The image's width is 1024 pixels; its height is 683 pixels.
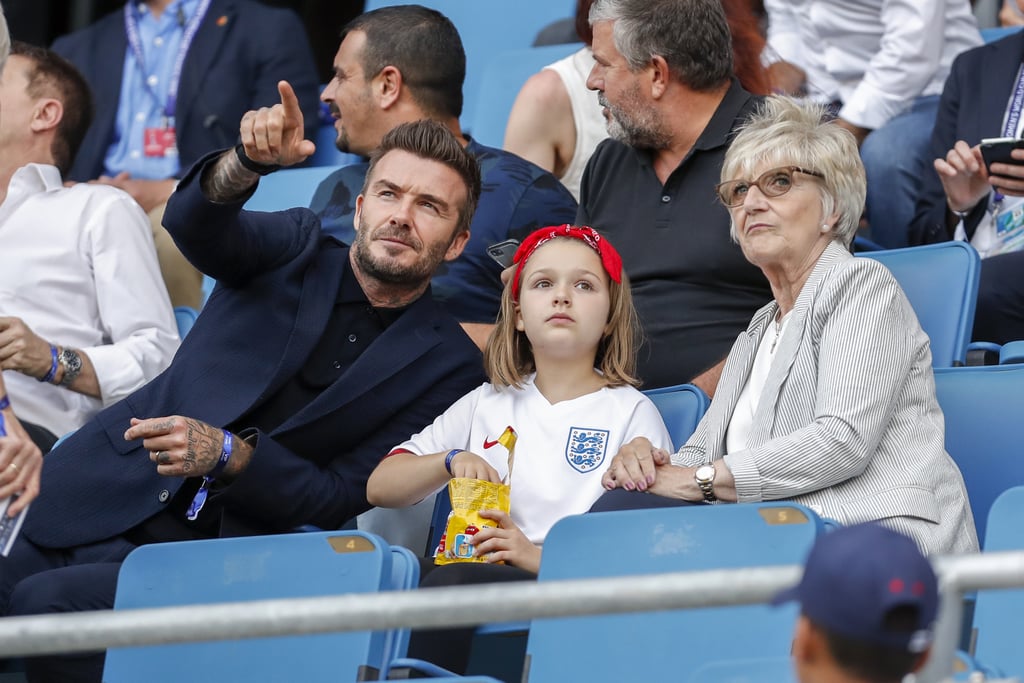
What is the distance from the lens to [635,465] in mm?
2762

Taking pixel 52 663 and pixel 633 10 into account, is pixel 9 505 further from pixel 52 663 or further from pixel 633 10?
pixel 633 10

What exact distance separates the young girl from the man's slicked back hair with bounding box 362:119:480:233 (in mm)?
340

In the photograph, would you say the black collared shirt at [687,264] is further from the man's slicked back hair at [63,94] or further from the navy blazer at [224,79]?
the navy blazer at [224,79]

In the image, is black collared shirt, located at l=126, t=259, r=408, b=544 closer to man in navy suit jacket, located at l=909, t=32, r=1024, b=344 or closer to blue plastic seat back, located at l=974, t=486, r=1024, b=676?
man in navy suit jacket, located at l=909, t=32, r=1024, b=344

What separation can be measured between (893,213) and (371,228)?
1585 millimetres

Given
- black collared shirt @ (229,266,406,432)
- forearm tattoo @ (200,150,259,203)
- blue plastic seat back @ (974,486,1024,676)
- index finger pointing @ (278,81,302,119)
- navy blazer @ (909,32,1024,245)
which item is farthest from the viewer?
navy blazer @ (909,32,1024,245)

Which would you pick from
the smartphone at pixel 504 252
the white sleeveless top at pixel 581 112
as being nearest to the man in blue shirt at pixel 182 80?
the white sleeveless top at pixel 581 112

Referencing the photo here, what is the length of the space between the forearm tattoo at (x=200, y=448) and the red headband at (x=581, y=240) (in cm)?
68

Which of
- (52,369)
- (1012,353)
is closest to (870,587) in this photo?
(1012,353)

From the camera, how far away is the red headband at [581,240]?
312cm

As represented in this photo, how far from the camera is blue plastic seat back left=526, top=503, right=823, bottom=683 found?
7.34 ft

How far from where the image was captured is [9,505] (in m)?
2.49

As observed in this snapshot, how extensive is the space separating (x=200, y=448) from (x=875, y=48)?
259 centimetres

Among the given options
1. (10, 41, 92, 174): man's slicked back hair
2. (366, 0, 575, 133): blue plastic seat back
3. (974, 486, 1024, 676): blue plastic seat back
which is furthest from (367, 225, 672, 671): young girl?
(366, 0, 575, 133): blue plastic seat back
